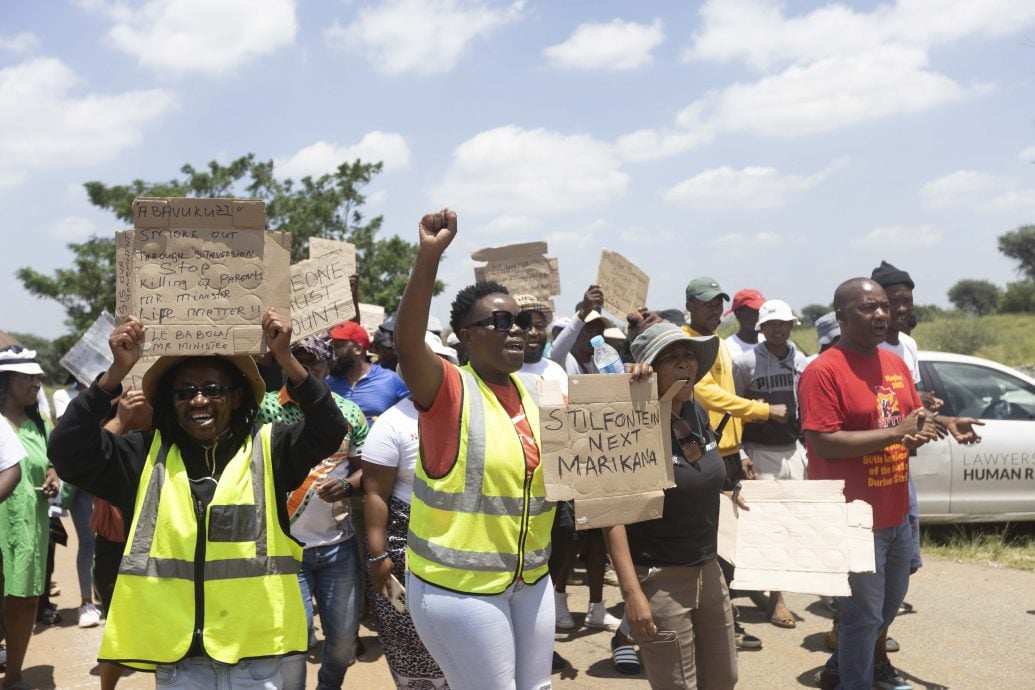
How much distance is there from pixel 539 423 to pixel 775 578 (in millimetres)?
1293

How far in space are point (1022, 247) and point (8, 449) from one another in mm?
56563

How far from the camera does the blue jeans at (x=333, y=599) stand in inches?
175

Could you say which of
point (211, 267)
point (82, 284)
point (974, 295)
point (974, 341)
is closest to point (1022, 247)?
point (974, 295)

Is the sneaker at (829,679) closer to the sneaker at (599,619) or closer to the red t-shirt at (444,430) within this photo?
the sneaker at (599,619)

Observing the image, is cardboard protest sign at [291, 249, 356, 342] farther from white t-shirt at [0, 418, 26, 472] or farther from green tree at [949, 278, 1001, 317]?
green tree at [949, 278, 1001, 317]

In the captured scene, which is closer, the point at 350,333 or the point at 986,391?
the point at 350,333

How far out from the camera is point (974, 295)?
5700cm

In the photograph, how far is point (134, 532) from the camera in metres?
2.84

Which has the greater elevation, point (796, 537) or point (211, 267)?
point (211, 267)

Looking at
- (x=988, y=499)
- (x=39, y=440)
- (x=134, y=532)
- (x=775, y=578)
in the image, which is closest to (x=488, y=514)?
(x=134, y=532)

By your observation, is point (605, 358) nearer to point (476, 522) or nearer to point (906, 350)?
point (906, 350)

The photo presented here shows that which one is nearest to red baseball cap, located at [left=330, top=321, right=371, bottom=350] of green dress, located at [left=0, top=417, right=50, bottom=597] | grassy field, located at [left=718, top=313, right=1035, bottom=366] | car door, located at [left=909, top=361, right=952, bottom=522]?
green dress, located at [left=0, top=417, right=50, bottom=597]

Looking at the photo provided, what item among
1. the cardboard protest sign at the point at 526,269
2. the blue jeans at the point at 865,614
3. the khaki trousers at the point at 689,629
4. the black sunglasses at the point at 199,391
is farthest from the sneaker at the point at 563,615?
the black sunglasses at the point at 199,391

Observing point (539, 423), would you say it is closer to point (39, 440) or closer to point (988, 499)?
point (39, 440)
